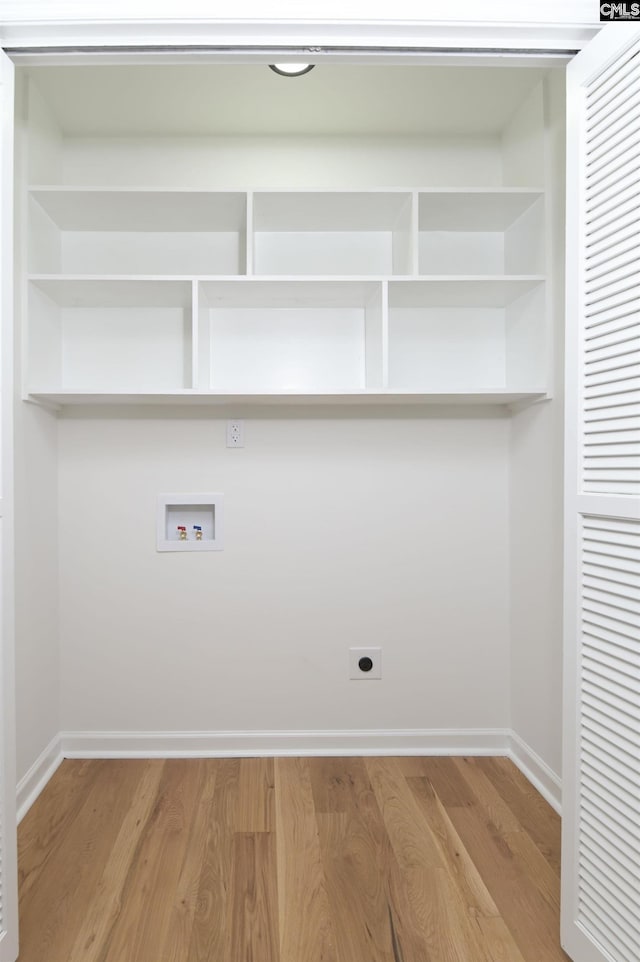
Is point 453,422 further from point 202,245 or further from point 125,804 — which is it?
point 125,804

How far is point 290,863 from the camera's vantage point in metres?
1.86

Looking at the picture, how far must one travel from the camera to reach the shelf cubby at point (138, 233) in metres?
2.25

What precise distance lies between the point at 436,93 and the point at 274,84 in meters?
0.57

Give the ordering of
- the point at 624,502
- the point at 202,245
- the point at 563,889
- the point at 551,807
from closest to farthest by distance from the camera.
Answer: the point at 624,502
the point at 563,889
the point at 551,807
the point at 202,245

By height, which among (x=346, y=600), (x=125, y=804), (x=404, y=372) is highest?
(x=404, y=372)

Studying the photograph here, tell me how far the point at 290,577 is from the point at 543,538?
991 millimetres

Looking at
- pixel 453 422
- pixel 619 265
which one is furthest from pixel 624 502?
pixel 453 422

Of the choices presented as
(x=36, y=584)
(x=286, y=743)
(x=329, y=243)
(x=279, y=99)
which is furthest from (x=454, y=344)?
(x=36, y=584)

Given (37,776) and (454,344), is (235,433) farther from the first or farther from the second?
(37,776)

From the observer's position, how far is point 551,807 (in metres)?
2.18

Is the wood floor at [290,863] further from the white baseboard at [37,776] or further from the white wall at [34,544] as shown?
A: the white wall at [34,544]

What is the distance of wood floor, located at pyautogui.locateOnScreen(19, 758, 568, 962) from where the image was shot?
1554 millimetres

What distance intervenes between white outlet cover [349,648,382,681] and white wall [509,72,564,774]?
55cm

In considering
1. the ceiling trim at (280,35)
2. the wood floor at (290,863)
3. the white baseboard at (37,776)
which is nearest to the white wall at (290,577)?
the white baseboard at (37,776)
